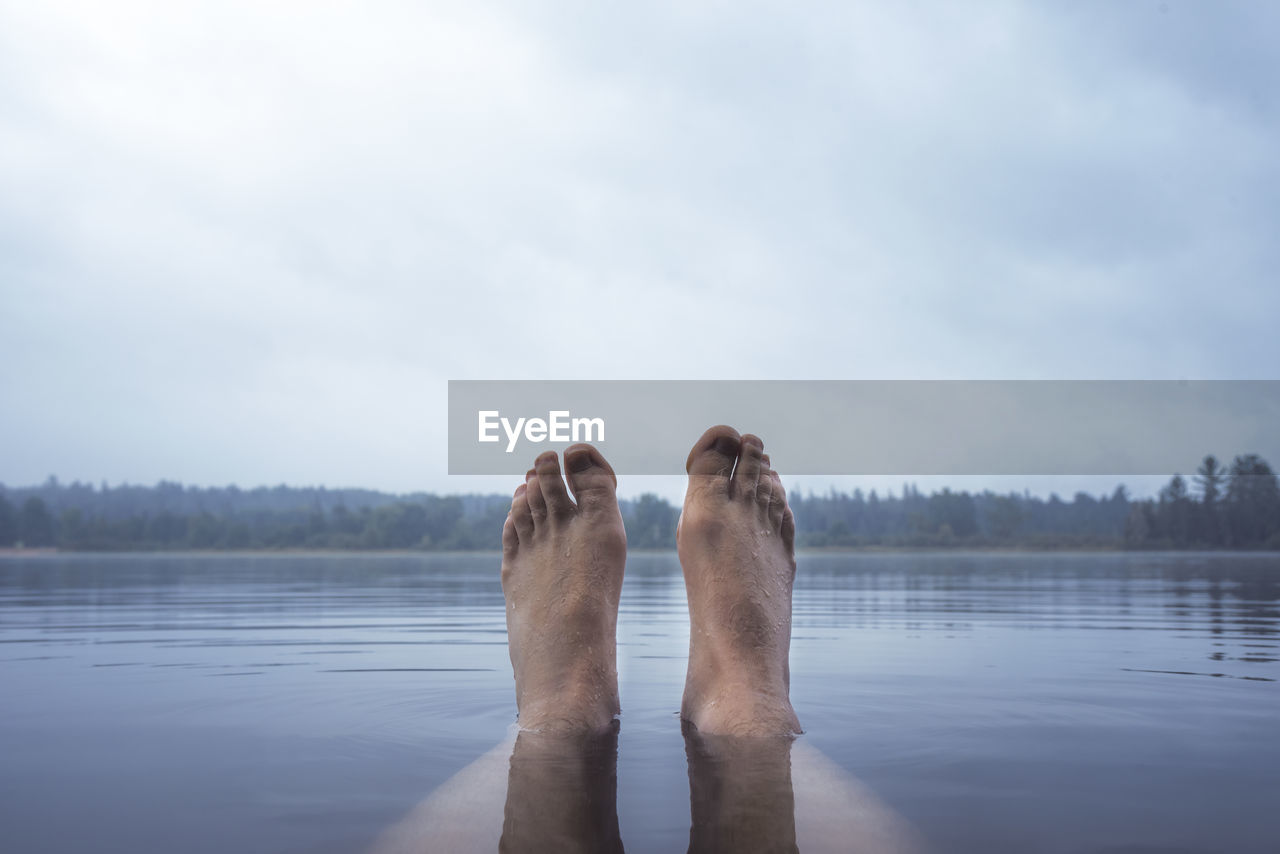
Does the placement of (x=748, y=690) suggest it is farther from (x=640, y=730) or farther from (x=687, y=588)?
(x=687, y=588)

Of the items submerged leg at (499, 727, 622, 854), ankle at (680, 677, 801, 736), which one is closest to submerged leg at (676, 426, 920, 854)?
ankle at (680, 677, 801, 736)

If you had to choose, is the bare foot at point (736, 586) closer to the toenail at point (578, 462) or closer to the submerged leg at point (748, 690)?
the submerged leg at point (748, 690)

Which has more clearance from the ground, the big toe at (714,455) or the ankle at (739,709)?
the big toe at (714,455)

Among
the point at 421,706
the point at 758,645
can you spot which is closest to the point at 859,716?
the point at 758,645

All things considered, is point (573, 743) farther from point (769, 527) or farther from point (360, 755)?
point (769, 527)

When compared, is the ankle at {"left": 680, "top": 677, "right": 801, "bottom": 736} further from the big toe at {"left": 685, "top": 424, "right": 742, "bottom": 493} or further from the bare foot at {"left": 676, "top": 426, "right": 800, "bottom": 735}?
the big toe at {"left": 685, "top": 424, "right": 742, "bottom": 493}

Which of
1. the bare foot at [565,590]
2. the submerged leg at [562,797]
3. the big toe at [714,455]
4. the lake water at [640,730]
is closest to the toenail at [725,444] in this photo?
the big toe at [714,455]
